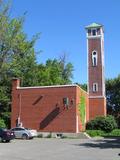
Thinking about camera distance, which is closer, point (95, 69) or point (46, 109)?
point (46, 109)

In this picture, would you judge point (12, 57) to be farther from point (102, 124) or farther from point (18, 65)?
point (102, 124)

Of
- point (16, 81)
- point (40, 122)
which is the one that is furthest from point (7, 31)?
point (40, 122)

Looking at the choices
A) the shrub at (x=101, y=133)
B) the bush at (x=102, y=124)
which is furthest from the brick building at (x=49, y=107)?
the shrub at (x=101, y=133)

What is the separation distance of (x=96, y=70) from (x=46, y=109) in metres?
13.1

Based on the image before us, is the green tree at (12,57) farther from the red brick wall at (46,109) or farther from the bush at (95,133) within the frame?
the bush at (95,133)

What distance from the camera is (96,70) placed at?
5962 centimetres

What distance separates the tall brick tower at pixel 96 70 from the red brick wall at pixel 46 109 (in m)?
10.0

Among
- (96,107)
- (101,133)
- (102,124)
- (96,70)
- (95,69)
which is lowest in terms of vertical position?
(101,133)

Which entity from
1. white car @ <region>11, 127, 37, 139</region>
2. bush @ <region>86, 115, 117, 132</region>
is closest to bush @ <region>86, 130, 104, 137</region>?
bush @ <region>86, 115, 117, 132</region>

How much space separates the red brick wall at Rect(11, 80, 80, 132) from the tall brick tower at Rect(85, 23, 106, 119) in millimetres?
10041

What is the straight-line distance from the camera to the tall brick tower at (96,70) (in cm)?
5825

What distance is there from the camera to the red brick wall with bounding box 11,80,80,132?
4879 cm

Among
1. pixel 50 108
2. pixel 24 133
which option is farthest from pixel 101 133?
pixel 24 133

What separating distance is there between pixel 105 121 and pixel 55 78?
668 inches
